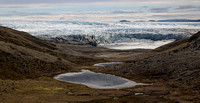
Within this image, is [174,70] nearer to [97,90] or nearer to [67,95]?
[97,90]

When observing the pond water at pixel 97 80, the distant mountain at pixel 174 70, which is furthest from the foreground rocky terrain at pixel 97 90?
the pond water at pixel 97 80

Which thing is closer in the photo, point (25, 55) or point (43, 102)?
point (43, 102)

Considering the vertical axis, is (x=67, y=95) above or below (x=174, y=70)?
above

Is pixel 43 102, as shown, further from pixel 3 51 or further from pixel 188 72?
pixel 3 51

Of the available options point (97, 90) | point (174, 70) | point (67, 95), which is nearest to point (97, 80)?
point (97, 90)

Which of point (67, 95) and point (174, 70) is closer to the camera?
point (67, 95)

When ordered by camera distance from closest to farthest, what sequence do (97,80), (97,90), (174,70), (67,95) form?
(67,95) < (97,90) < (97,80) < (174,70)

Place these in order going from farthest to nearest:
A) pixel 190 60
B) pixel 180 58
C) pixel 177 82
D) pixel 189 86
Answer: pixel 180 58
pixel 190 60
pixel 177 82
pixel 189 86

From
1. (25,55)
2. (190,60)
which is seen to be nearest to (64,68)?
(25,55)
